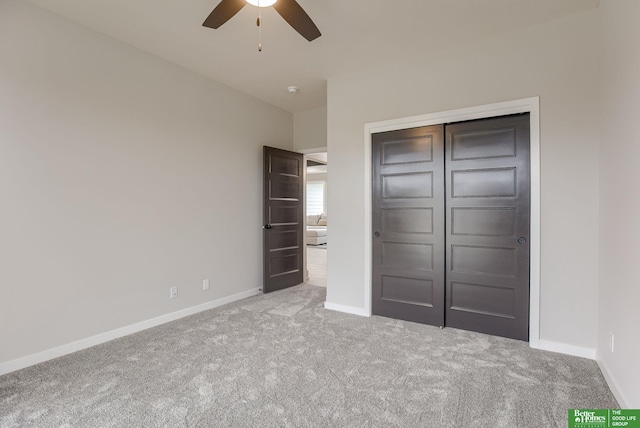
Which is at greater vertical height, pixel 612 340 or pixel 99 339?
pixel 612 340

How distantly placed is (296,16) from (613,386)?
3.08 m

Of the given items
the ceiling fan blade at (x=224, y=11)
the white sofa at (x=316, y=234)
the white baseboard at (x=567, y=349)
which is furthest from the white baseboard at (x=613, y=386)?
the white sofa at (x=316, y=234)

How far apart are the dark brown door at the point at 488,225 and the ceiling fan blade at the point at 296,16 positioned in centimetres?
171

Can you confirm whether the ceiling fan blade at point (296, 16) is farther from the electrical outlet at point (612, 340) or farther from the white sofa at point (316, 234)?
the white sofa at point (316, 234)

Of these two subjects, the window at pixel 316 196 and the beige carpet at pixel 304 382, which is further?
the window at pixel 316 196

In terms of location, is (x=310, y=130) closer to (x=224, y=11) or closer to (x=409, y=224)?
(x=409, y=224)

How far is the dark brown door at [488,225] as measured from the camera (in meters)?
2.76

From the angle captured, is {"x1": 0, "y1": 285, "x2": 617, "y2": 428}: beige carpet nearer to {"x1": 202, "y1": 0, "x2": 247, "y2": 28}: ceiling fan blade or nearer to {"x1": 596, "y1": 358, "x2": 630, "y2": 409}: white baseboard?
{"x1": 596, "y1": 358, "x2": 630, "y2": 409}: white baseboard

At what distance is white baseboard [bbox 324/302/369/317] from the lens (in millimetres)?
3558

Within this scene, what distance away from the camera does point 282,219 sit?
4.71m

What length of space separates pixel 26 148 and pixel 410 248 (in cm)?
343

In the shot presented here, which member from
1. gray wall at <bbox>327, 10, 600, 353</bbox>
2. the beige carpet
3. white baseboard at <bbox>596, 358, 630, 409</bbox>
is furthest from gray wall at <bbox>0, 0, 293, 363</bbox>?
white baseboard at <bbox>596, 358, 630, 409</bbox>

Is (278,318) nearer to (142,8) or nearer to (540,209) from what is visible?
(540,209)

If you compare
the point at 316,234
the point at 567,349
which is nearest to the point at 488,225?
the point at 567,349
